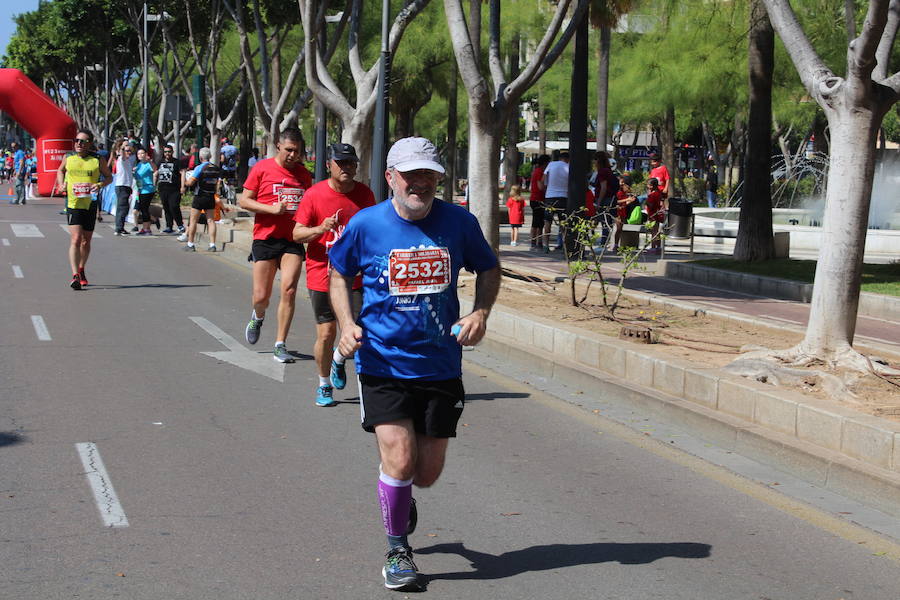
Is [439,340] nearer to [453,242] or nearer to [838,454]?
[453,242]

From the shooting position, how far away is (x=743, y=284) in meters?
16.9

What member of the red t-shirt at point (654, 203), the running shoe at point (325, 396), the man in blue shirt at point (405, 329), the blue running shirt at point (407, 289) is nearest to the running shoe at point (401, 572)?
the man in blue shirt at point (405, 329)

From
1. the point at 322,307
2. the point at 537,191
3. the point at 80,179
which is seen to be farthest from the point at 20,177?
the point at 322,307

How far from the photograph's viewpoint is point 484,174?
1547cm

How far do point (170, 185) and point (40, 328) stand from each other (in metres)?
14.0

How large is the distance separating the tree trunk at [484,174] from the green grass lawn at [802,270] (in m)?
4.22

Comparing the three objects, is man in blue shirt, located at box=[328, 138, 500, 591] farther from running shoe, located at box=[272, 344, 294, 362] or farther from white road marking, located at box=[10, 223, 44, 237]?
white road marking, located at box=[10, 223, 44, 237]

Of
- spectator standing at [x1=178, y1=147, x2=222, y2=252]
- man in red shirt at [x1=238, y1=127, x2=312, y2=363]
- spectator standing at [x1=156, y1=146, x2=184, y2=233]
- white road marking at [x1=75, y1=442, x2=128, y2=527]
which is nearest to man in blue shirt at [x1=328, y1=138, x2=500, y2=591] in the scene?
white road marking at [x1=75, y1=442, x2=128, y2=527]

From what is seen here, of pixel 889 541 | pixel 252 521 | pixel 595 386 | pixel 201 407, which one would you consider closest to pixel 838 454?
pixel 889 541

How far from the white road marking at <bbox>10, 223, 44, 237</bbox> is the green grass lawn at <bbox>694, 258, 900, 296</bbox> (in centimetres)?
1382

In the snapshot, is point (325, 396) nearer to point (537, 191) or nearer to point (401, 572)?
point (401, 572)

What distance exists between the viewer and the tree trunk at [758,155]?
18875 mm

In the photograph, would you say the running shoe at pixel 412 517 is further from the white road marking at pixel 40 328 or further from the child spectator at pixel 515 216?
the child spectator at pixel 515 216

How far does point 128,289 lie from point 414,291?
11.7 meters
